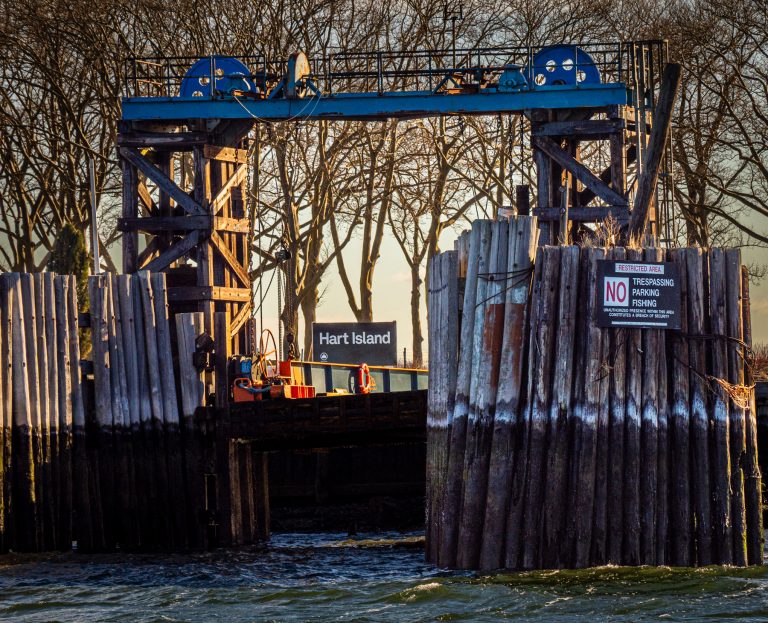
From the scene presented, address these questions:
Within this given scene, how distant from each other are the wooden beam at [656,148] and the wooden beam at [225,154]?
11.1 metres

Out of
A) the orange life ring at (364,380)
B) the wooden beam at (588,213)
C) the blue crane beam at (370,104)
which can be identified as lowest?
the orange life ring at (364,380)

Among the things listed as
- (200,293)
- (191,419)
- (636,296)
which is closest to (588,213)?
(200,293)

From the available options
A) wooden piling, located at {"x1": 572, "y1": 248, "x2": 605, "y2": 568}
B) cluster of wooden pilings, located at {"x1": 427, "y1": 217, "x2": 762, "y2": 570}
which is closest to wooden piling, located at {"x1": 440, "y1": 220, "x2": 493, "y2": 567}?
cluster of wooden pilings, located at {"x1": 427, "y1": 217, "x2": 762, "y2": 570}

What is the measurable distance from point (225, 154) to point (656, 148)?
11574 mm

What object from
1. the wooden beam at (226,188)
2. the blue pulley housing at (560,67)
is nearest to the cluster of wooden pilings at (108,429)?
the wooden beam at (226,188)

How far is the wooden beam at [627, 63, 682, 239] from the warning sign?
5.17 ft

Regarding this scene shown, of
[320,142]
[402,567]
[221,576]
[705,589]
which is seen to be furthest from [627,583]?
[320,142]

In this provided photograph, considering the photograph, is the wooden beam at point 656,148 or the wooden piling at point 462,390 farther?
the wooden beam at point 656,148

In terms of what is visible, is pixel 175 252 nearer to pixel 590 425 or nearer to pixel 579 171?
pixel 579 171

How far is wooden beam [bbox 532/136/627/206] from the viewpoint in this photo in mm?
30062

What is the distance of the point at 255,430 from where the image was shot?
2475 cm

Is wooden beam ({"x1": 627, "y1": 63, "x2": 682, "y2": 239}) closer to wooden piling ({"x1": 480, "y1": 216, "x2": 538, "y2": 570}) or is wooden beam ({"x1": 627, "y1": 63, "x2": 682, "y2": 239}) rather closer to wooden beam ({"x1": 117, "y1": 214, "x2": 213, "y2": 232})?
wooden piling ({"x1": 480, "y1": 216, "x2": 538, "y2": 570})

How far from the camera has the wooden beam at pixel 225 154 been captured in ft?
101

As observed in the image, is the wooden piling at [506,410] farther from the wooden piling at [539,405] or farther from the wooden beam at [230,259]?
the wooden beam at [230,259]
